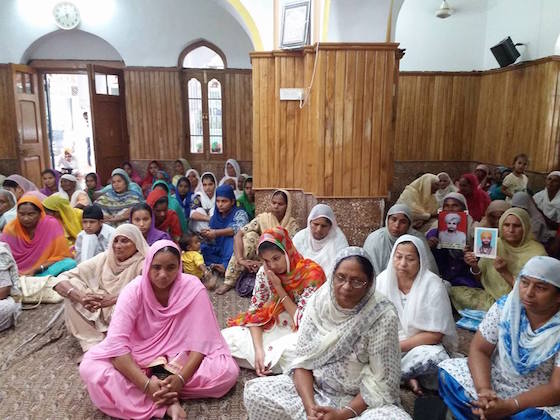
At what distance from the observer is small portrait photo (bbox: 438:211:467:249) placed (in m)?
3.67

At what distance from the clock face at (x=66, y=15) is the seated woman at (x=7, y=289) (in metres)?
5.98

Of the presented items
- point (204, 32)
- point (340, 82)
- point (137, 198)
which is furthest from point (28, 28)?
point (340, 82)

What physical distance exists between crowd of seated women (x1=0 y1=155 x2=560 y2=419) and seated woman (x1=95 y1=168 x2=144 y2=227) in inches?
42.9

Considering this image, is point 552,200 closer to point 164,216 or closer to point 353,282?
point 164,216

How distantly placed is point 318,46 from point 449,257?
218 centimetres

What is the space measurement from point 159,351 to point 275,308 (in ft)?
2.42

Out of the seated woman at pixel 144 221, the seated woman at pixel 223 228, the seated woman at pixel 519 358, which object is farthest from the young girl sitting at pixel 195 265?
the seated woman at pixel 519 358

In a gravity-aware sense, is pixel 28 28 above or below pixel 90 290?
above

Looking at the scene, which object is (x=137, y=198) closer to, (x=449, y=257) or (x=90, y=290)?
(x=90, y=290)

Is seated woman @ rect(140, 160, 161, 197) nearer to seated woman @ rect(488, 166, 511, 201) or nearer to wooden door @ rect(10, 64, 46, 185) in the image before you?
wooden door @ rect(10, 64, 46, 185)

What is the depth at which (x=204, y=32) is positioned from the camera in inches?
326

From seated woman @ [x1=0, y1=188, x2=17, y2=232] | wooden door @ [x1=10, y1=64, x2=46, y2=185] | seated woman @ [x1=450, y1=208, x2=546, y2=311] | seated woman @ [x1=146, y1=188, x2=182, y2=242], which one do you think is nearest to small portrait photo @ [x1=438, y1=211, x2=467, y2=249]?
seated woman @ [x1=450, y1=208, x2=546, y2=311]

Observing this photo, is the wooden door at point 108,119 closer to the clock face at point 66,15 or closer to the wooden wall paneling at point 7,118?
the clock face at point 66,15

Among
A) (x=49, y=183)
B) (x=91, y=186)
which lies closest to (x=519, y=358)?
(x=91, y=186)
